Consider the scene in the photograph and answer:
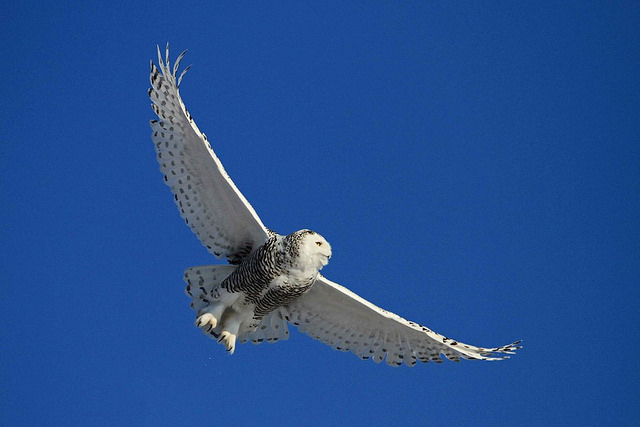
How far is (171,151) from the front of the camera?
942 cm

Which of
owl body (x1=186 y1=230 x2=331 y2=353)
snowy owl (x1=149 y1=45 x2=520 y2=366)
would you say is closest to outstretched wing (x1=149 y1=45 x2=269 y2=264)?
snowy owl (x1=149 y1=45 x2=520 y2=366)

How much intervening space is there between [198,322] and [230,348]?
→ 0.39 metres

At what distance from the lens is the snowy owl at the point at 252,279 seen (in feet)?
30.2

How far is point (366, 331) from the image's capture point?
1028cm

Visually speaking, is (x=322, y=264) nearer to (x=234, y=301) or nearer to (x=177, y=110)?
(x=234, y=301)

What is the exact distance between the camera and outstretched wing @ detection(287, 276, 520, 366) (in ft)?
32.3

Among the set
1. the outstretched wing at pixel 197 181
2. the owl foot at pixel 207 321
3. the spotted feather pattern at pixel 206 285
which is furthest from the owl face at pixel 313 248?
the owl foot at pixel 207 321

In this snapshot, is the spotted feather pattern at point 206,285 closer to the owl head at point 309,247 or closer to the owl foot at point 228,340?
the owl foot at point 228,340

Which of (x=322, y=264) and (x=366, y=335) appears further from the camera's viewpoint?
(x=366, y=335)

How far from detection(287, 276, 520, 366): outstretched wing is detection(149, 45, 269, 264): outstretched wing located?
88 cm

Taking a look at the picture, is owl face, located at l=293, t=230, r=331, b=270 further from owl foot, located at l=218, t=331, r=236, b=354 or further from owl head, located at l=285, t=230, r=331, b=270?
owl foot, located at l=218, t=331, r=236, b=354

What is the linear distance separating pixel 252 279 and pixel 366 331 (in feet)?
4.94

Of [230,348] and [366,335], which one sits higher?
[366,335]

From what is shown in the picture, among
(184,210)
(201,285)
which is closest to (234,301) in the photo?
(201,285)
